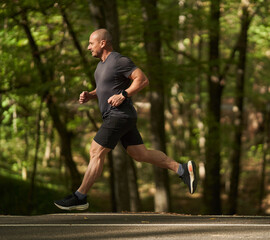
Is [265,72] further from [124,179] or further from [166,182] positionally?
[124,179]

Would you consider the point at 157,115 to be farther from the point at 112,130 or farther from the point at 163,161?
the point at 112,130

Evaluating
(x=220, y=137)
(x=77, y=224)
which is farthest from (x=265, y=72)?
(x=77, y=224)

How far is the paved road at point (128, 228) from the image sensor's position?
542 centimetres

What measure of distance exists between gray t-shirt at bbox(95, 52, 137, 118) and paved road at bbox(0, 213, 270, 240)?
4.12 feet

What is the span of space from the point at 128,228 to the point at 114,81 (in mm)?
1642

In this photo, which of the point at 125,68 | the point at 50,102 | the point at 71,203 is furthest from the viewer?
the point at 50,102

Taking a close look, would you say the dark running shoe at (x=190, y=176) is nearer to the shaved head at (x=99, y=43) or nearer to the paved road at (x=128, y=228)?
the paved road at (x=128, y=228)

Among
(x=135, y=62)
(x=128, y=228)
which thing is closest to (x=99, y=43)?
(x=128, y=228)

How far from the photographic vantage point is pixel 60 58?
13.5 m

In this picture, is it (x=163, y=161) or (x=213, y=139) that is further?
(x=213, y=139)

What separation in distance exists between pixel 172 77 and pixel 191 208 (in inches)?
497

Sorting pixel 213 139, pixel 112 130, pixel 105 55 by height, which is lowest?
pixel 213 139

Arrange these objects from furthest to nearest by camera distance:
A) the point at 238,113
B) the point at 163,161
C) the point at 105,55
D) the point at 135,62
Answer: the point at 238,113 < the point at 135,62 < the point at 163,161 < the point at 105,55

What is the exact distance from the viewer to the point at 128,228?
5.96 m
